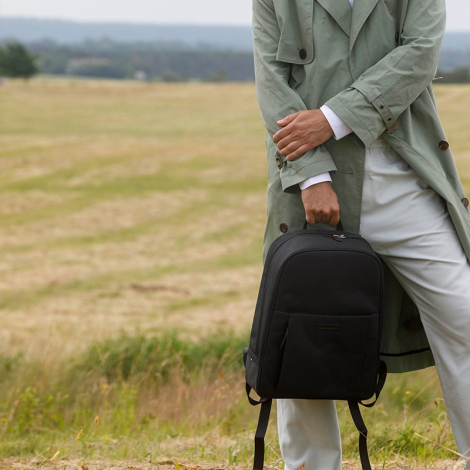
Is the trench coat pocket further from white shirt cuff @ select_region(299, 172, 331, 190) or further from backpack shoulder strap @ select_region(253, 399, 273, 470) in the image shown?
backpack shoulder strap @ select_region(253, 399, 273, 470)

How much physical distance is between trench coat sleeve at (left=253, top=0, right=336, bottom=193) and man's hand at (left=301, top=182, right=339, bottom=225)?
0.05 m

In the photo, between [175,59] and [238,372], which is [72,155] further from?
[175,59]

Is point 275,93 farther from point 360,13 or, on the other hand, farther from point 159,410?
point 159,410

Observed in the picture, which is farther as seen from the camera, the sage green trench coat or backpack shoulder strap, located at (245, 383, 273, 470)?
backpack shoulder strap, located at (245, 383, 273, 470)

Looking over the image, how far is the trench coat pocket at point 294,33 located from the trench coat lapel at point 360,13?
136 mm

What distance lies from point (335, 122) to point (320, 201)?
25 centimetres

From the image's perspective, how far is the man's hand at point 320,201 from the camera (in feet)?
7.70

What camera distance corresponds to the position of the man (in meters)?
2.31

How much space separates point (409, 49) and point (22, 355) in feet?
15.2

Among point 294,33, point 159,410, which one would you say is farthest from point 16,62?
point 294,33

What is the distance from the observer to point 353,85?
7.59 feet

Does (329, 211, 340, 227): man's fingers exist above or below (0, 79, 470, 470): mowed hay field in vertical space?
above

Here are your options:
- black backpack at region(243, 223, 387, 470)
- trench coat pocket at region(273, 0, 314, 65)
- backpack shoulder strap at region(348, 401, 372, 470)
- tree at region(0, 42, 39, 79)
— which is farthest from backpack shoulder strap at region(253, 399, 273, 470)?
tree at region(0, 42, 39, 79)

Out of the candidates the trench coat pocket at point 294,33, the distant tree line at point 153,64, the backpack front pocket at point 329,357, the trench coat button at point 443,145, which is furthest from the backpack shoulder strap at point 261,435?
the distant tree line at point 153,64
